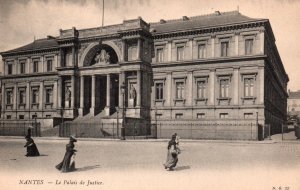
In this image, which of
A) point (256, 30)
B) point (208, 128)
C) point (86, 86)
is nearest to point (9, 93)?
point (86, 86)

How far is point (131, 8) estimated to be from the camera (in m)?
20.4

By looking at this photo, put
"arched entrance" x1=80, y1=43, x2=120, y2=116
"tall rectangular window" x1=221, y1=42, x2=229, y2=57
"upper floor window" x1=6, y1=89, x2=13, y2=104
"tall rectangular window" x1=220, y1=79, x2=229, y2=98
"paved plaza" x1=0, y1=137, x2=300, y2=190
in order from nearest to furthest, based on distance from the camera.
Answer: "paved plaza" x1=0, y1=137, x2=300, y2=190
"tall rectangular window" x1=220, y1=79, x2=229, y2=98
"tall rectangular window" x1=221, y1=42, x2=229, y2=57
"arched entrance" x1=80, y1=43, x2=120, y2=116
"upper floor window" x1=6, y1=89, x2=13, y2=104

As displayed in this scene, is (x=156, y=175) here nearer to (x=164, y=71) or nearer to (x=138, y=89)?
(x=138, y=89)

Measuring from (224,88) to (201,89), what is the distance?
257cm

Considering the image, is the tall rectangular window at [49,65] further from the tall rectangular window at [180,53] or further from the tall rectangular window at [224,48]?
the tall rectangular window at [224,48]

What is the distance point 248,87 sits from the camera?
36.7 meters

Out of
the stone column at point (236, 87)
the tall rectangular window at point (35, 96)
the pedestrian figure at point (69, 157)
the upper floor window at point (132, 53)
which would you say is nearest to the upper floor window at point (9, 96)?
the tall rectangular window at point (35, 96)

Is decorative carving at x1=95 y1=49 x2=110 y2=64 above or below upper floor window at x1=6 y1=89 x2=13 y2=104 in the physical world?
above

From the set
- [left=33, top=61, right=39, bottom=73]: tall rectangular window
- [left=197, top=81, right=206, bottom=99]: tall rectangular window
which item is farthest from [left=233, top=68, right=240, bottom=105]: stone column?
[left=33, top=61, right=39, bottom=73]: tall rectangular window

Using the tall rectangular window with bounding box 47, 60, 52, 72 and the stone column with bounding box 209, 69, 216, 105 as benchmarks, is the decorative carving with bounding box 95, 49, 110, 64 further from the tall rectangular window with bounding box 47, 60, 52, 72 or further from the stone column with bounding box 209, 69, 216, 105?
the stone column with bounding box 209, 69, 216, 105

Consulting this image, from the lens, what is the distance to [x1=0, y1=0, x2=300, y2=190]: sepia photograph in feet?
48.1

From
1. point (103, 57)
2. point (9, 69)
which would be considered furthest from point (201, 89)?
point (9, 69)

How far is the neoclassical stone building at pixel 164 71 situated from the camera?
120ft

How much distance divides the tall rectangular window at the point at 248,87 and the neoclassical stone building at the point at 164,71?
0.32 feet
